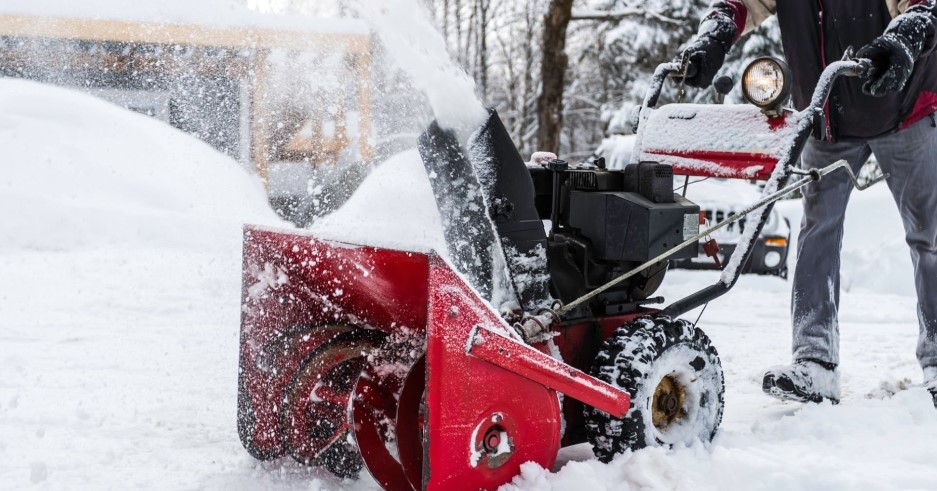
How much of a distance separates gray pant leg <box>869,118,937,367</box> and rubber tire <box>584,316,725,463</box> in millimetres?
1321

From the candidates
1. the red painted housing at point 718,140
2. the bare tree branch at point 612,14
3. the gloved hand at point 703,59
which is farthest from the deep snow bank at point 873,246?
the red painted housing at point 718,140

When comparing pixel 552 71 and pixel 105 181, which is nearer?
pixel 105 181

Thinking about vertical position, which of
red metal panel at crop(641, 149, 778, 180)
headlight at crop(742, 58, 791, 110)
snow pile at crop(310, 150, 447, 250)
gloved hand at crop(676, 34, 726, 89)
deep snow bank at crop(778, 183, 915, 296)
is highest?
gloved hand at crop(676, 34, 726, 89)

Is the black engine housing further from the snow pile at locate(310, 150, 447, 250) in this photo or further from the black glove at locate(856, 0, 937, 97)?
the snow pile at locate(310, 150, 447, 250)

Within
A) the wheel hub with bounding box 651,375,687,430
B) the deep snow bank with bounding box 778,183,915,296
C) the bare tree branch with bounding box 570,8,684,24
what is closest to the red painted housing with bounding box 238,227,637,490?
the wheel hub with bounding box 651,375,687,430

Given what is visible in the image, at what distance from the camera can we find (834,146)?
3.61 metres

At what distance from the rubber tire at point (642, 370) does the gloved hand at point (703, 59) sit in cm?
113

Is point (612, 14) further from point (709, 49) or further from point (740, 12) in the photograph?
point (709, 49)

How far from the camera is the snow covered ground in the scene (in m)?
2.59

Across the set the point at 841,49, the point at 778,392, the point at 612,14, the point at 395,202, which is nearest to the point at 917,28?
the point at 841,49

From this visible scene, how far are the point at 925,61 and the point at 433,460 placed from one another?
249 centimetres

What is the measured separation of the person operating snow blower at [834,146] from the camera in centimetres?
336

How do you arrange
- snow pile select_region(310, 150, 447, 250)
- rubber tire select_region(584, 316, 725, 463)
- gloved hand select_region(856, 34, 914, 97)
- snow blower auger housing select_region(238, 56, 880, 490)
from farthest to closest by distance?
snow pile select_region(310, 150, 447, 250) → gloved hand select_region(856, 34, 914, 97) → rubber tire select_region(584, 316, 725, 463) → snow blower auger housing select_region(238, 56, 880, 490)

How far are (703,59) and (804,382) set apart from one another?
1.29 metres
